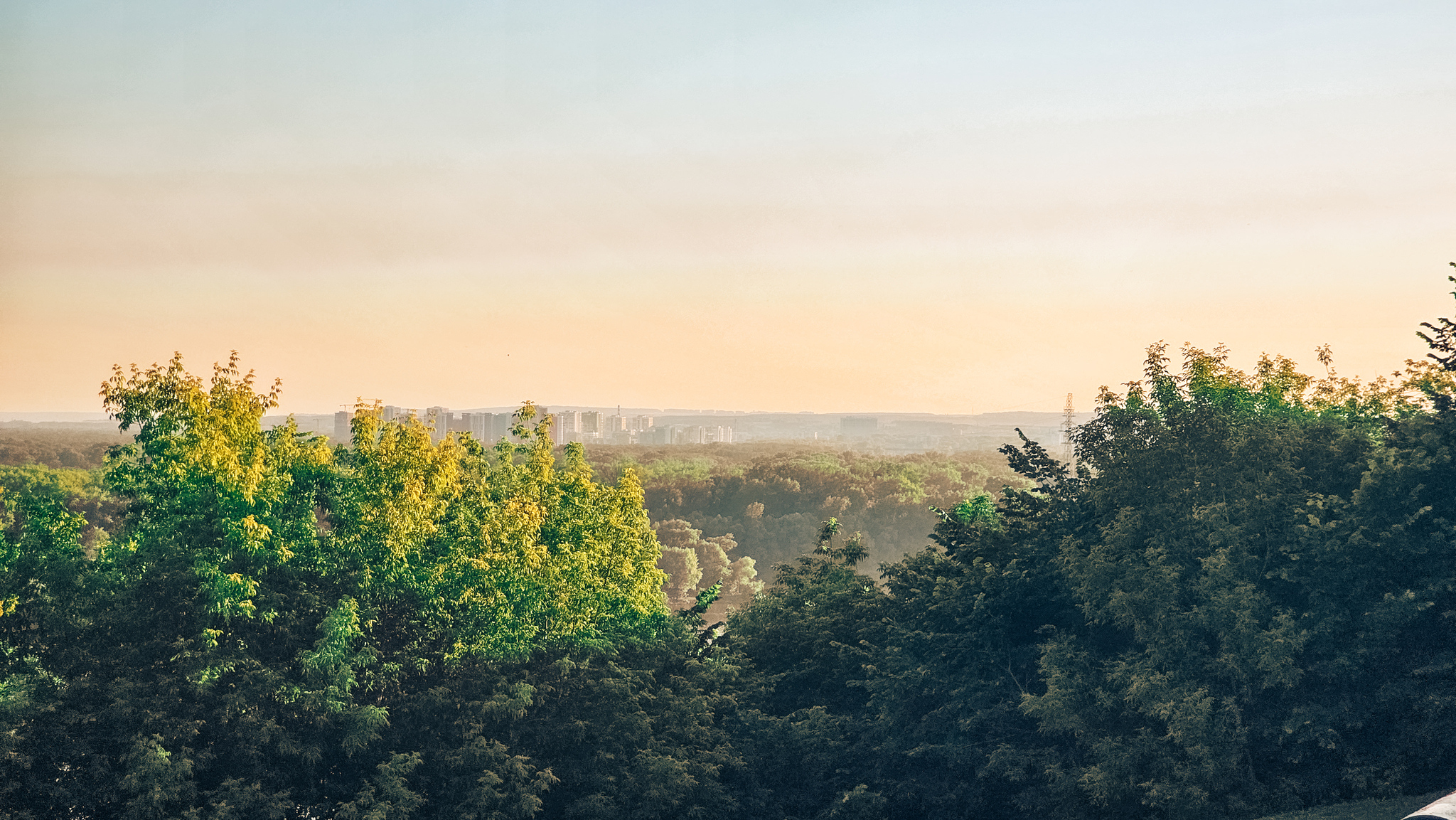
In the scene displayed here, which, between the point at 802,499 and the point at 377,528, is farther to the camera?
the point at 802,499

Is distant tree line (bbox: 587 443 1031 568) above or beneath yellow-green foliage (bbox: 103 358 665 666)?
beneath

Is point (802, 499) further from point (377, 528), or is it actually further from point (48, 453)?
point (377, 528)

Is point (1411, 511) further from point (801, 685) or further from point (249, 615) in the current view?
point (249, 615)

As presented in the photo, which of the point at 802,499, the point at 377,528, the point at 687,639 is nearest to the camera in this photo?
the point at 377,528

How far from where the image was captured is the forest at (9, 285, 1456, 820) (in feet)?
77.7

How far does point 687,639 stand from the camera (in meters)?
32.5

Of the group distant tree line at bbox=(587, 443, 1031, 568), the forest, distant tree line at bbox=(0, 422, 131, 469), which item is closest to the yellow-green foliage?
the forest

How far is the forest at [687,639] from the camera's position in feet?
77.7

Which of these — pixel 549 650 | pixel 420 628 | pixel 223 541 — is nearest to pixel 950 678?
pixel 549 650

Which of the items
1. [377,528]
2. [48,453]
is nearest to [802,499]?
[48,453]

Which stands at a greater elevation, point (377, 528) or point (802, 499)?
point (377, 528)

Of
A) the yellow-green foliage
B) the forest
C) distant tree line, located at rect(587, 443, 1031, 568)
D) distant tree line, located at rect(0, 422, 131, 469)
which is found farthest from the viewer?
distant tree line, located at rect(587, 443, 1031, 568)

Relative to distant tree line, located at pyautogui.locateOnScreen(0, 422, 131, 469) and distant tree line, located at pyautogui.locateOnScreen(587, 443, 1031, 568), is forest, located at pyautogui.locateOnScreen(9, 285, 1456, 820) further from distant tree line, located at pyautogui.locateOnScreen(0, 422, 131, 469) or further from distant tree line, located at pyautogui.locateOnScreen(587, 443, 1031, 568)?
distant tree line, located at pyautogui.locateOnScreen(0, 422, 131, 469)

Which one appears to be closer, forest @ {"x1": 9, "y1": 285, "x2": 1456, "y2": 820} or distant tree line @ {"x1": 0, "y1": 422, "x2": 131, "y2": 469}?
forest @ {"x1": 9, "y1": 285, "x2": 1456, "y2": 820}
